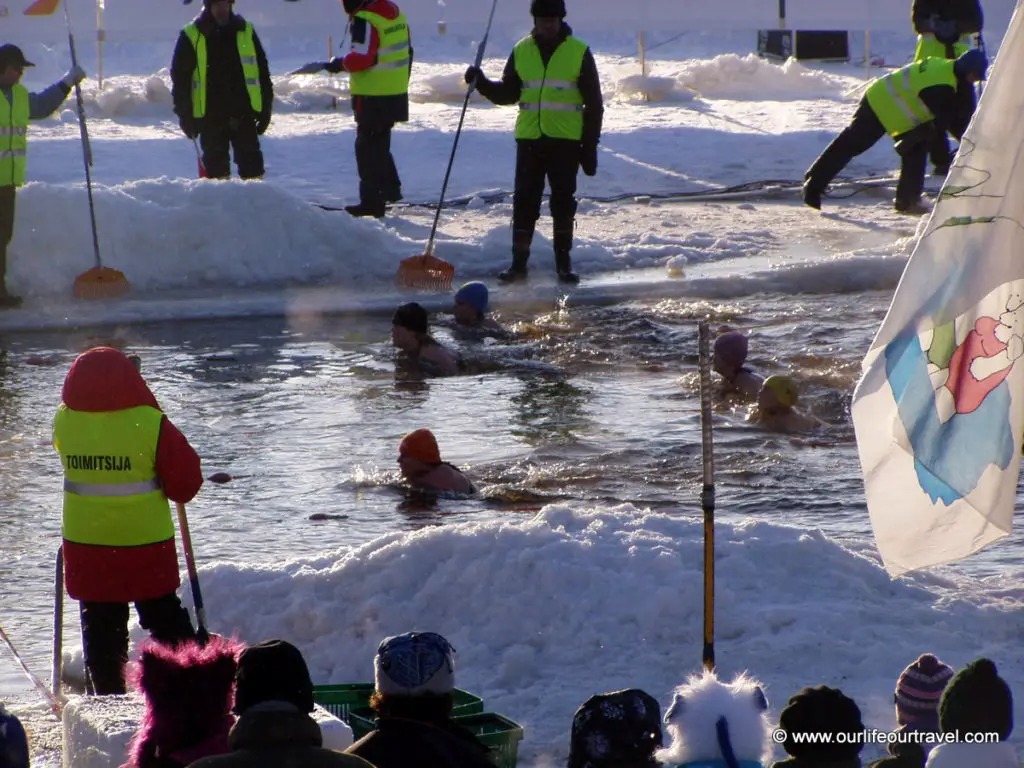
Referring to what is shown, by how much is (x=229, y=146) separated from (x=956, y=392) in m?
12.2

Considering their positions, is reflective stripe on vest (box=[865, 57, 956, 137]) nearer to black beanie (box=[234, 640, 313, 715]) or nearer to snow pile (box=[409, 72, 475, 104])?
black beanie (box=[234, 640, 313, 715])

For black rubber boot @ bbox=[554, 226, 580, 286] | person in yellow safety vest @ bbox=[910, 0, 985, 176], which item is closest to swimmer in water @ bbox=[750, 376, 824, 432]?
black rubber boot @ bbox=[554, 226, 580, 286]

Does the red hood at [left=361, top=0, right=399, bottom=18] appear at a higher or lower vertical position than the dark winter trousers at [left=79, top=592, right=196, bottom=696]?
higher

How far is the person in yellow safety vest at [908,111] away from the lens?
46.0 feet

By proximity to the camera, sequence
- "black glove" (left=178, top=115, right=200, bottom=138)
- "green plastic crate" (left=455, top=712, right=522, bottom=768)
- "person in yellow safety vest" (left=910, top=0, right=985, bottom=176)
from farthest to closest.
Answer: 1. "person in yellow safety vest" (left=910, top=0, right=985, bottom=176)
2. "black glove" (left=178, top=115, right=200, bottom=138)
3. "green plastic crate" (left=455, top=712, right=522, bottom=768)

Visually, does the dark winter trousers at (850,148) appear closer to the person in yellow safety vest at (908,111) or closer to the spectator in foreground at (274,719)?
the person in yellow safety vest at (908,111)

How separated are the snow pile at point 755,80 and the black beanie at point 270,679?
2411 cm

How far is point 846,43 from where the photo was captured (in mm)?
30984

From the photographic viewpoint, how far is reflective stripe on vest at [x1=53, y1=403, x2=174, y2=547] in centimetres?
534

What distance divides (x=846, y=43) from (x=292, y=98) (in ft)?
37.6

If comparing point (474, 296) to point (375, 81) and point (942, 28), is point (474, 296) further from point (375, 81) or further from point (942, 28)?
point (942, 28)

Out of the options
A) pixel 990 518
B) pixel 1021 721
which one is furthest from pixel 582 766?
pixel 1021 721

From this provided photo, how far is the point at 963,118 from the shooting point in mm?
14273

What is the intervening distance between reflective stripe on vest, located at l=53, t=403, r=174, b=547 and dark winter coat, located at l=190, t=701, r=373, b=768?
2.36 m
